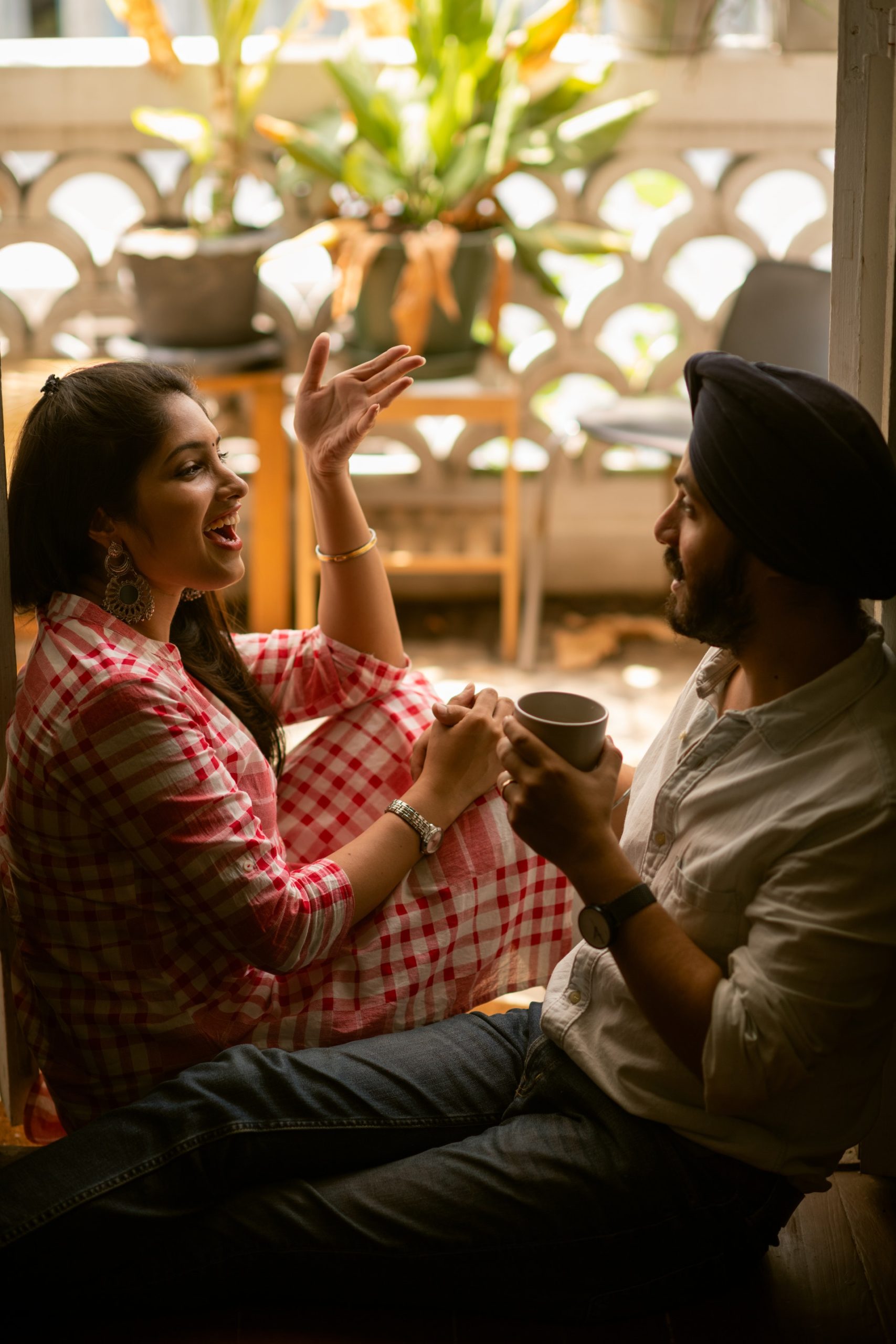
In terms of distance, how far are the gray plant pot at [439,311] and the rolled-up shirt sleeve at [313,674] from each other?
1.91m

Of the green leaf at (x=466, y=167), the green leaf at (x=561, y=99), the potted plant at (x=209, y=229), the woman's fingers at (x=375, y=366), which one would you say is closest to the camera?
the woman's fingers at (x=375, y=366)

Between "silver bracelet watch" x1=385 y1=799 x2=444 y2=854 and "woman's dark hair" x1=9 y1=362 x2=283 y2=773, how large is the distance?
44cm

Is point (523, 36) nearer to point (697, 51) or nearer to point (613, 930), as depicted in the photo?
point (697, 51)

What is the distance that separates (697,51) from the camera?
3.92 metres

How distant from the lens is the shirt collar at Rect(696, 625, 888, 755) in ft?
4.32

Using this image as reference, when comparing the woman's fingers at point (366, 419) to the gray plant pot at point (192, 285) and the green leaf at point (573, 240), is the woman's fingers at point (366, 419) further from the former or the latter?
the green leaf at point (573, 240)

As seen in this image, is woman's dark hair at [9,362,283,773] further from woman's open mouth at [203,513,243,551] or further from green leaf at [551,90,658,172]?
green leaf at [551,90,658,172]

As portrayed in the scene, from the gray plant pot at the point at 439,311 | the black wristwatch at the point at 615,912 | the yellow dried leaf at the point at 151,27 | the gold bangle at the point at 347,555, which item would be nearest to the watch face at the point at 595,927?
the black wristwatch at the point at 615,912

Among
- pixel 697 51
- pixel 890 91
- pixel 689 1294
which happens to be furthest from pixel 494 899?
pixel 697 51

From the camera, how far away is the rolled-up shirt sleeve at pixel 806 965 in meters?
1.22

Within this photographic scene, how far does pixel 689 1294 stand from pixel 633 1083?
0.24 m

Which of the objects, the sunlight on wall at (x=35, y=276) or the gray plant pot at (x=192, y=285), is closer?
the gray plant pot at (x=192, y=285)

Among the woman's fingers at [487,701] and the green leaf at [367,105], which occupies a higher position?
the green leaf at [367,105]

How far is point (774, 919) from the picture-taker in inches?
49.1
